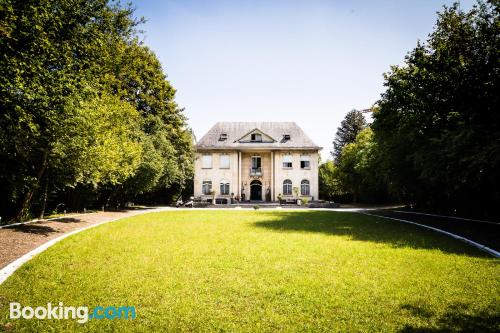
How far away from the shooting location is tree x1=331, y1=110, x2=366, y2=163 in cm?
6381

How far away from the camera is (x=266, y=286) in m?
5.93

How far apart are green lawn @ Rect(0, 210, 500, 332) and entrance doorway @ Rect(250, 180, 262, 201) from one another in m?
30.5

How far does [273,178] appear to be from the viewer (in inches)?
1554

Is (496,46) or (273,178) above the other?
(496,46)

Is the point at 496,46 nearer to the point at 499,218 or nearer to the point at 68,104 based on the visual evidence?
the point at 499,218

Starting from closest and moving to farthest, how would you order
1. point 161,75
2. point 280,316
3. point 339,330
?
1. point 339,330
2. point 280,316
3. point 161,75

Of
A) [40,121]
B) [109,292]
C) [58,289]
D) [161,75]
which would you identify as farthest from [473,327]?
[161,75]

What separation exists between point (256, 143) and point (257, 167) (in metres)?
3.24

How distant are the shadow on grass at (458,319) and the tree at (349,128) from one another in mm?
61253

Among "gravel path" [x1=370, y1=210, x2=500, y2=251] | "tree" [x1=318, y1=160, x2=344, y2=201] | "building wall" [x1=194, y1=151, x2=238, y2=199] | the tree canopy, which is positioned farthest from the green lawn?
"tree" [x1=318, y1=160, x2=344, y2=201]

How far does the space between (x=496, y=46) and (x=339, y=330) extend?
607 inches

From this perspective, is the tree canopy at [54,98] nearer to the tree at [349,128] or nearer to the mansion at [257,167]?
the mansion at [257,167]

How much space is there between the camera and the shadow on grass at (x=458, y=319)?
169 inches

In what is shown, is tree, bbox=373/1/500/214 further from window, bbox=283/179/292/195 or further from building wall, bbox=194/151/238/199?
building wall, bbox=194/151/238/199
